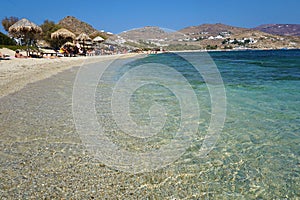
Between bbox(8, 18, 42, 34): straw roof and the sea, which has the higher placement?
bbox(8, 18, 42, 34): straw roof

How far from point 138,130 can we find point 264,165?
2.34 m

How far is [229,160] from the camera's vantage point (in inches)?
137

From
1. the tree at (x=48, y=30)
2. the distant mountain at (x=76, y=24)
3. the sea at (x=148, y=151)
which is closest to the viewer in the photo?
the sea at (x=148, y=151)

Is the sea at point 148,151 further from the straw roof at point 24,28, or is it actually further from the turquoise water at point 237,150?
the straw roof at point 24,28

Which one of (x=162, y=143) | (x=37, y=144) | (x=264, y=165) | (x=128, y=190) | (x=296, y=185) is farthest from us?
(x=162, y=143)

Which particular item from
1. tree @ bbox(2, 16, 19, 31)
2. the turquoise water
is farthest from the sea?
tree @ bbox(2, 16, 19, 31)

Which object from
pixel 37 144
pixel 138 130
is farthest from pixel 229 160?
pixel 37 144

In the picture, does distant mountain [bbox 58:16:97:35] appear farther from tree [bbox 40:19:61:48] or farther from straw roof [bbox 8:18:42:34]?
straw roof [bbox 8:18:42:34]

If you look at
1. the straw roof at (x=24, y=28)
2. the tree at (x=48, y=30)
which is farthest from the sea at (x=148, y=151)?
the tree at (x=48, y=30)

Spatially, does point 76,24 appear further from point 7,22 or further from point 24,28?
point 24,28

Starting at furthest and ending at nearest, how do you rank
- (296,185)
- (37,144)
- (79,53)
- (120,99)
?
(79,53) → (120,99) → (37,144) → (296,185)

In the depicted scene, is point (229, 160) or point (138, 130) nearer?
point (229, 160)

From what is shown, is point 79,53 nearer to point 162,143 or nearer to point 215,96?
point 215,96

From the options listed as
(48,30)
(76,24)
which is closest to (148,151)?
(48,30)
